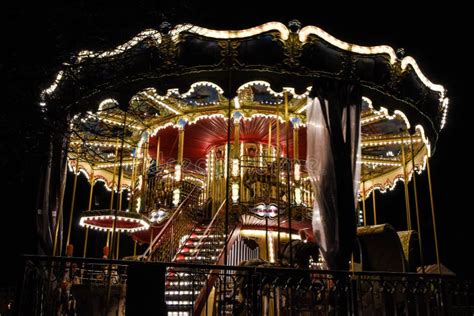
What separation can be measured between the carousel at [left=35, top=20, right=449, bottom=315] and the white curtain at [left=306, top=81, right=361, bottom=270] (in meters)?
0.02

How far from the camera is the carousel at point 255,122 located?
27.7ft

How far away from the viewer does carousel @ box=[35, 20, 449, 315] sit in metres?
8.45

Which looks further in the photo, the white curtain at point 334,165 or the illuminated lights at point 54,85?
the illuminated lights at point 54,85

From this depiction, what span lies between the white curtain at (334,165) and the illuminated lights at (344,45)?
67 centimetres

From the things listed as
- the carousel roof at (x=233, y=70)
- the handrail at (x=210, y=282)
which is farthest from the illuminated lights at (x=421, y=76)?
the handrail at (x=210, y=282)

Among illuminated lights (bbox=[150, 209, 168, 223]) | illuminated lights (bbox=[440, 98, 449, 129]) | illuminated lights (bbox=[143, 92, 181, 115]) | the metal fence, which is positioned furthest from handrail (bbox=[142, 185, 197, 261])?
illuminated lights (bbox=[440, 98, 449, 129])

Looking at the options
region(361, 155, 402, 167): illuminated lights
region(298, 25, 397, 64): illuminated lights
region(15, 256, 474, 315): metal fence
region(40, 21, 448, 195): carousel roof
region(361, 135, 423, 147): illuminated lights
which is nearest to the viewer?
region(15, 256, 474, 315): metal fence

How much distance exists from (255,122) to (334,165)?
533 cm

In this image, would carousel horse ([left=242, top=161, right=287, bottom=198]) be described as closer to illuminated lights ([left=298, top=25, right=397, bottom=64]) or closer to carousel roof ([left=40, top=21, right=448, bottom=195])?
carousel roof ([left=40, top=21, right=448, bottom=195])

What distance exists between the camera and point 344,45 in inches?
358

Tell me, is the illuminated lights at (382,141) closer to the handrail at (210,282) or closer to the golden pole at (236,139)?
the golden pole at (236,139)

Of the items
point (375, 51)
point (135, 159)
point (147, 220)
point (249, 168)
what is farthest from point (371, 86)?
point (135, 159)

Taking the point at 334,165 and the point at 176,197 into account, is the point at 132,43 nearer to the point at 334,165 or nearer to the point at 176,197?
the point at 334,165

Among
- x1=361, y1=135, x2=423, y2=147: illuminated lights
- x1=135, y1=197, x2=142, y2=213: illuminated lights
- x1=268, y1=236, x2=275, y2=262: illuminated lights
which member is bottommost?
x1=268, y1=236, x2=275, y2=262: illuminated lights
